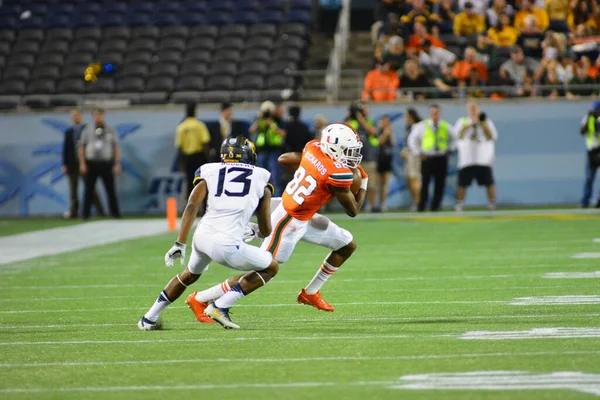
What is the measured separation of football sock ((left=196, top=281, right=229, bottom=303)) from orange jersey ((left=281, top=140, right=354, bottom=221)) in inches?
31.7

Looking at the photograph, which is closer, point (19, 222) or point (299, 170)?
point (299, 170)

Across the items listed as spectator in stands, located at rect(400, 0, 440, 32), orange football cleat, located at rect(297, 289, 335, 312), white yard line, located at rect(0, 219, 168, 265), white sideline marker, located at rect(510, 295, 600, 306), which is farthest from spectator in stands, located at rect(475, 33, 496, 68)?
orange football cleat, located at rect(297, 289, 335, 312)

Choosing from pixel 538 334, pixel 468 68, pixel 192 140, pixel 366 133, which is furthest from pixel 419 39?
pixel 538 334

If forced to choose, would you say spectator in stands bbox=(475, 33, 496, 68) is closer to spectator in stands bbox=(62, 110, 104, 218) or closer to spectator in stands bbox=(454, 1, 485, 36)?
spectator in stands bbox=(454, 1, 485, 36)

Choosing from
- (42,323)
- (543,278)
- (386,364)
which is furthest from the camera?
(543,278)

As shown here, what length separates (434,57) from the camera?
2017 centimetres

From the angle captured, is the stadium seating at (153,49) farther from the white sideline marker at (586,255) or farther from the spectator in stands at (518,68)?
the white sideline marker at (586,255)

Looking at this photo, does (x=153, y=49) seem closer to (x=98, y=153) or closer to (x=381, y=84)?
(x=98, y=153)

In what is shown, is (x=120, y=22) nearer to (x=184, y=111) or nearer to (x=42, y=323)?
(x=184, y=111)

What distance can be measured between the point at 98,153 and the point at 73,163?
1.07 m

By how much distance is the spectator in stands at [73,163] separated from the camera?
19.4m

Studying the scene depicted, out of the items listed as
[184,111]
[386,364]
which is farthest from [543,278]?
[184,111]

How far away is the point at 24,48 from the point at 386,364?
18.0m

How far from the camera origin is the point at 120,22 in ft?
76.5
